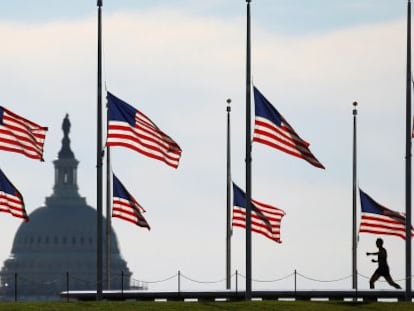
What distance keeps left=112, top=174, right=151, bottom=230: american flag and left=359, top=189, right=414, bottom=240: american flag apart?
27.8ft

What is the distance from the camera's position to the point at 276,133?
2874 inches

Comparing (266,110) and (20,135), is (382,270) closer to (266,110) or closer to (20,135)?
(266,110)

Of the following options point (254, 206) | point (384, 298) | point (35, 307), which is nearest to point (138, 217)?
point (254, 206)

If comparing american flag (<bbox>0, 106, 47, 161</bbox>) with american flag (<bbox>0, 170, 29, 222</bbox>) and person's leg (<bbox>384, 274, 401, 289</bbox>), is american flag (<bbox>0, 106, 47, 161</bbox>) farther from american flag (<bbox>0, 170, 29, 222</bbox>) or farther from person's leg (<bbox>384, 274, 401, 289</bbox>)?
person's leg (<bbox>384, 274, 401, 289</bbox>)

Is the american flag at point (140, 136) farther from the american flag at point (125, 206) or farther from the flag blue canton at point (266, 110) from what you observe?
the american flag at point (125, 206)

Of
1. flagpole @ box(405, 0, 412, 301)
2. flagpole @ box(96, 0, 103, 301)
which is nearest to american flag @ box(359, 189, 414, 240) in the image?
flagpole @ box(405, 0, 412, 301)

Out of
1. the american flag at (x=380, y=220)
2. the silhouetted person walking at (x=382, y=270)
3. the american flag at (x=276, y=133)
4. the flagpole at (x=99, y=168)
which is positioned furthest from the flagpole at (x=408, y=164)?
the flagpole at (x=99, y=168)

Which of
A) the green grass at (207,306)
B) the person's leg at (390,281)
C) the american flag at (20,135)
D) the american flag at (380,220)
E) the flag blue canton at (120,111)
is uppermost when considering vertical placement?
the flag blue canton at (120,111)

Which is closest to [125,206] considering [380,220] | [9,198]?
[9,198]

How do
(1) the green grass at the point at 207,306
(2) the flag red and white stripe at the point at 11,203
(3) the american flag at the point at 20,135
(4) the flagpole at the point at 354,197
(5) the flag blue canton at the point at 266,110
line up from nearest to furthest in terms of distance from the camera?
(1) the green grass at the point at 207,306 < (3) the american flag at the point at 20,135 < (2) the flag red and white stripe at the point at 11,203 < (5) the flag blue canton at the point at 266,110 < (4) the flagpole at the point at 354,197

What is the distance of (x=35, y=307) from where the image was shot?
2574 inches

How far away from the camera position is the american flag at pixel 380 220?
80.8 m

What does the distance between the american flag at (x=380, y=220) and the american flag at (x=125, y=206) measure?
8.47m

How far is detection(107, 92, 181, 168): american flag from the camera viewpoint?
Result: 72.7 m
